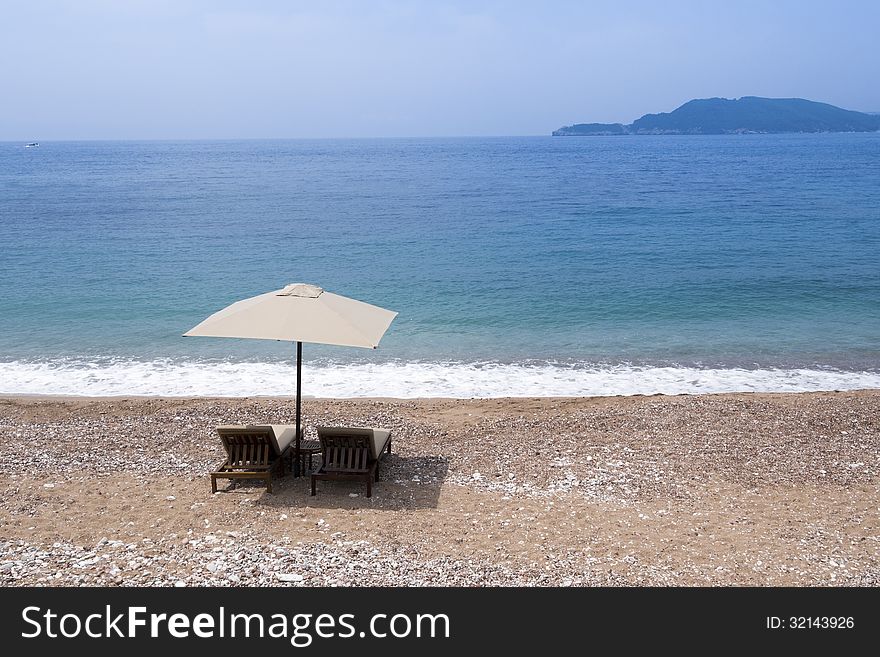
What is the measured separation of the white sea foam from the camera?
16.1m

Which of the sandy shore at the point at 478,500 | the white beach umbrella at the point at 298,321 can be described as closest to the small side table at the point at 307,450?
the sandy shore at the point at 478,500

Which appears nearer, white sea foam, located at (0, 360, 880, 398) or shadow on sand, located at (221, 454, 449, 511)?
shadow on sand, located at (221, 454, 449, 511)

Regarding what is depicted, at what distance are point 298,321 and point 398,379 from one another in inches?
316

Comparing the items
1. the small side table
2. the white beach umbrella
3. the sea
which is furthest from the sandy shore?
the sea

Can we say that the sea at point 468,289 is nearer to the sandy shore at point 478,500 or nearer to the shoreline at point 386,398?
the shoreline at point 386,398

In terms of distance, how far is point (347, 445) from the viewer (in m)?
9.64

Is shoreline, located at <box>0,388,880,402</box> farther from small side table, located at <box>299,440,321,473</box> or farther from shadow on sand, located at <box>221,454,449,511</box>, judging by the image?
shadow on sand, located at <box>221,454,449,511</box>

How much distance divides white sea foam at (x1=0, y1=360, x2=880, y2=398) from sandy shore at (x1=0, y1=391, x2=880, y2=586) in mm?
2334

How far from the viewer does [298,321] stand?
9.04 m

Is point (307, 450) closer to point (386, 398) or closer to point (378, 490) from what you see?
point (378, 490)

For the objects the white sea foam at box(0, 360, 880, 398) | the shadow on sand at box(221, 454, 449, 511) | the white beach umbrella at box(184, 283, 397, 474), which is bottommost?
the white sea foam at box(0, 360, 880, 398)

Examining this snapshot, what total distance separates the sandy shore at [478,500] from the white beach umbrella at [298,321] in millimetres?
2155

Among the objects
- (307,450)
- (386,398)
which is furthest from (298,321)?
(386,398)

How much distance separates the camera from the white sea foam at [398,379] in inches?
634
